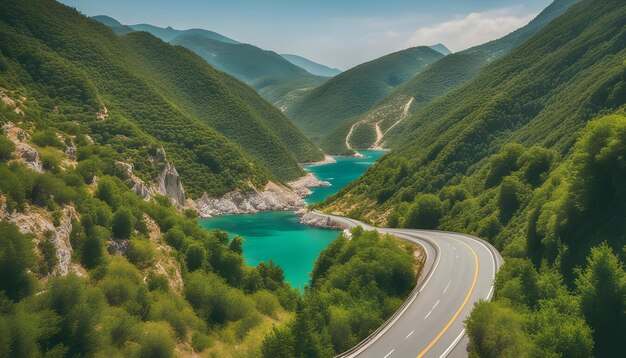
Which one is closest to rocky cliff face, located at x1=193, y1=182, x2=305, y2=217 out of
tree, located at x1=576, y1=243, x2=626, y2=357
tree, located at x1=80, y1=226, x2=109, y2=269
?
tree, located at x1=80, y1=226, x2=109, y2=269

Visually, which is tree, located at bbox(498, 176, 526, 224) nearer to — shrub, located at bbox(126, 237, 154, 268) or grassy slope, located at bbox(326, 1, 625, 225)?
grassy slope, located at bbox(326, 1, 625, 225)

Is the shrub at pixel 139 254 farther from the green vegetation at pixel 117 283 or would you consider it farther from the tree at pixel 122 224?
the tree at pixel 122 224

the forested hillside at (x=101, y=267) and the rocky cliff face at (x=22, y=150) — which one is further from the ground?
the rocky cliff face at (x=22, y=150)

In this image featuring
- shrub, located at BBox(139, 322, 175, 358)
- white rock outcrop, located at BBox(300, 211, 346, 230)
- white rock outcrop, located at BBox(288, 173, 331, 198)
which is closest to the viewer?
shrub, located at BBox(139, 322, 175, 358)

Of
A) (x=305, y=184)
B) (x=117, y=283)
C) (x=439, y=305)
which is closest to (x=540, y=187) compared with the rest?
(x=439, y=305)

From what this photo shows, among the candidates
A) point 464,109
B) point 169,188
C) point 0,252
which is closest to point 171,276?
point 0,252

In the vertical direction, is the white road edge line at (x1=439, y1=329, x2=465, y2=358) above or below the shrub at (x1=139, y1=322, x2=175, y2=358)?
below

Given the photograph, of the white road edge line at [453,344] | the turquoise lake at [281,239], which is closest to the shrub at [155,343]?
the white road edge line at [453,344]
